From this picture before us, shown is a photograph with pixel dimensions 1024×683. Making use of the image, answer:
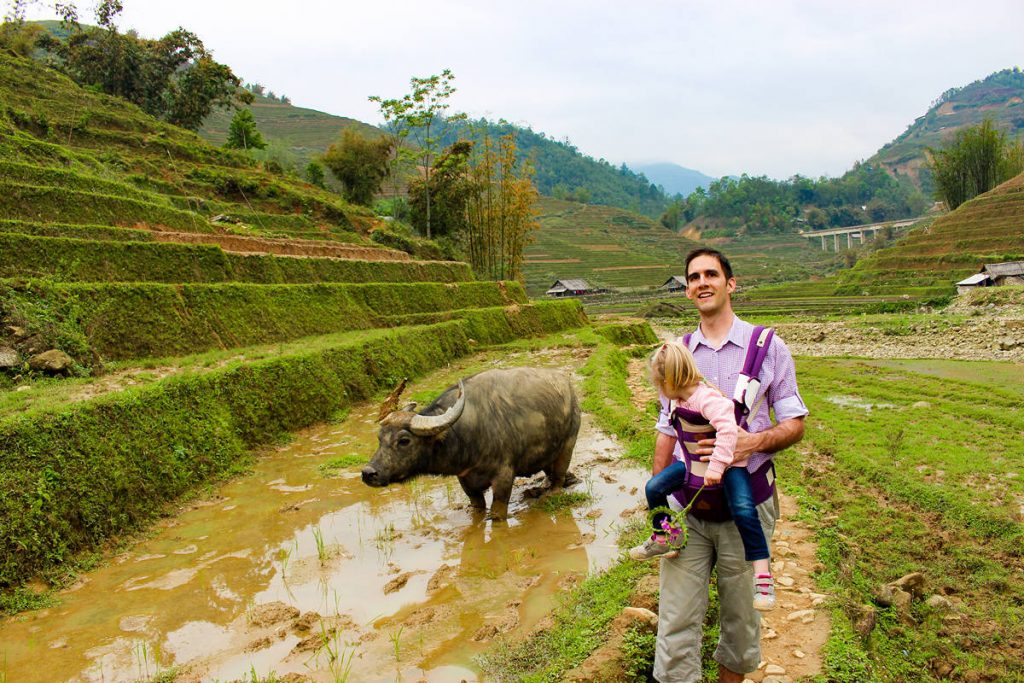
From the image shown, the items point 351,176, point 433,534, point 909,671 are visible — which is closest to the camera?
point 909,671

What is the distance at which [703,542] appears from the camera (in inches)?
102

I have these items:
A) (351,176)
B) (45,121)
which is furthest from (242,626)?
(351,176)

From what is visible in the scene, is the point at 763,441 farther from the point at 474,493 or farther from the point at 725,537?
the point at 474,493

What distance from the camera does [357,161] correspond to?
37.2 metres

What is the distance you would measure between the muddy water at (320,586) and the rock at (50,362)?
9.33 ft

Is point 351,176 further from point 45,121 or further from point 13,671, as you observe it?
point 13,671

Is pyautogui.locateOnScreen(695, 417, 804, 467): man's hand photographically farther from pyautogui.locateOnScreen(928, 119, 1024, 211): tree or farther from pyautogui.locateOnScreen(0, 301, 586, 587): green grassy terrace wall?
pyautogui.locateOnScreen(928, 119, 1024, 211): tree

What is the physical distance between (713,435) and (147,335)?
9.58 meters

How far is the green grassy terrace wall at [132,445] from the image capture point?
175 inches

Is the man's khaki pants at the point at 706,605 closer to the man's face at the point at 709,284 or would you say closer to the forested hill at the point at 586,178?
the man's face at the point at 709,284

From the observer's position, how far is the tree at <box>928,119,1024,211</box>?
53.8 meters

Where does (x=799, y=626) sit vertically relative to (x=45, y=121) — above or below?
below

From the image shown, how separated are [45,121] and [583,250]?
186 feet

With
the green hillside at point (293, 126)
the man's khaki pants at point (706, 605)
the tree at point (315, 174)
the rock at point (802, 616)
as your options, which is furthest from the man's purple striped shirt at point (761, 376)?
the green hillside at point (293, 126)
